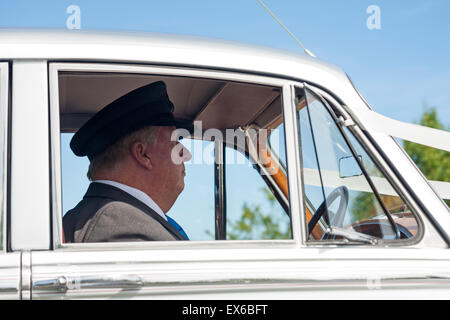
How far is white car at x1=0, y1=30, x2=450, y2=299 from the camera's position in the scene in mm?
1729

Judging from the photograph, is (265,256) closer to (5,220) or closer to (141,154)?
(5,220)

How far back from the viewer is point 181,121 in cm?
308

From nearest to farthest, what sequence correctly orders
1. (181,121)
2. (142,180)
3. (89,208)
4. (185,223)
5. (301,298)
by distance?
(301,298) → (89,208) → (142,180) → (185,223) → (181,121)

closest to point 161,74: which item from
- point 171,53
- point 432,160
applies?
point 171,53

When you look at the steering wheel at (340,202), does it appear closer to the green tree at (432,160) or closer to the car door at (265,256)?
the car door at (265,256)

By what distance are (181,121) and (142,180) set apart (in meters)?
0.62

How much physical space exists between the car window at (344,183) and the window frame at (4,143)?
3.29 ft

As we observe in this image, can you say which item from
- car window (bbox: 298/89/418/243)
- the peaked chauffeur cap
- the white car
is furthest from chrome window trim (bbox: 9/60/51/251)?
car window (bbox: 298/89/418/243)

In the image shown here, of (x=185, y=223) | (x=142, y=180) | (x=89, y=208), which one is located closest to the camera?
(x=89, y=208)

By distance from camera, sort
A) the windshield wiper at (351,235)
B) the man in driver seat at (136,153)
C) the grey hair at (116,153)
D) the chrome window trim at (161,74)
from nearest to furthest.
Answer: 1. the chrome window trim at (161,74)
2. the windshield wiper at (351,235)
3. the man in driver seat at (136,153)
4. the grey hair at (116,153)

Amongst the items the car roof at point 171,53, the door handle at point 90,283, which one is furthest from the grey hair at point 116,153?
the door handle at point 90,283

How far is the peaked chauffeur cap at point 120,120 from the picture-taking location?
8.45 ft

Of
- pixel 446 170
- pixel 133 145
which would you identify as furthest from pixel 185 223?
pixel 446 170

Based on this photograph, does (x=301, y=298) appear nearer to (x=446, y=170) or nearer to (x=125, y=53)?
(x=125, y=53)
